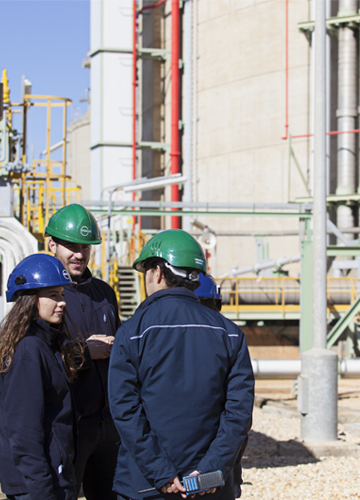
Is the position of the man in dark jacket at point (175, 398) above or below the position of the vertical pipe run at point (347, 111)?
below

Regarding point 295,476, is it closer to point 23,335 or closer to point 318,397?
point 318,397

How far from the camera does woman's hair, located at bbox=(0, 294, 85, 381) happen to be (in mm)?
2594

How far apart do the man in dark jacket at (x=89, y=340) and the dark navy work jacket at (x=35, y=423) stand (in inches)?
16.3

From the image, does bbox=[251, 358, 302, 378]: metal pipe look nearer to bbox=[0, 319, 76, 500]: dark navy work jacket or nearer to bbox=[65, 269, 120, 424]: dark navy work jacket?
bbox=[65, 269, 120, 424]: dark navy work jacket

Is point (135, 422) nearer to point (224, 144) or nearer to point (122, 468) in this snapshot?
point (122, 468)

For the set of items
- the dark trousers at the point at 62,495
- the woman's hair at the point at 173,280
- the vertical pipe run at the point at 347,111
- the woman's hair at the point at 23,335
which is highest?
the vertical pipe run at the point at 347,111

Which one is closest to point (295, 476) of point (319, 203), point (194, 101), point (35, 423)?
point (319, 203)

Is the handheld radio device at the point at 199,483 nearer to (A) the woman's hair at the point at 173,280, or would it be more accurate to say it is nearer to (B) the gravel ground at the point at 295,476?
(A) the woman's hair at the point at 173,280

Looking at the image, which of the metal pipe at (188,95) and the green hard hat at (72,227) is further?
the metal pipe at (188,95)

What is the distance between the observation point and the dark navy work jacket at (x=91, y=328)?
313 centimetres

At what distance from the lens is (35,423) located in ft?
8.16

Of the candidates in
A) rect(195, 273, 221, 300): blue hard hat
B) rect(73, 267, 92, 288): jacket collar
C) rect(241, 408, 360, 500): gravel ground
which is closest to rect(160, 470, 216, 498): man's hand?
rect(73, 267, 92, 288): jacket collar

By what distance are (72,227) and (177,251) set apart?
0.82 meters

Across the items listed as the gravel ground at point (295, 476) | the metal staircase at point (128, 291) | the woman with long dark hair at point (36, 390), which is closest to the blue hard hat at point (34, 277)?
the woman with long dark hair at point (36, 390)
